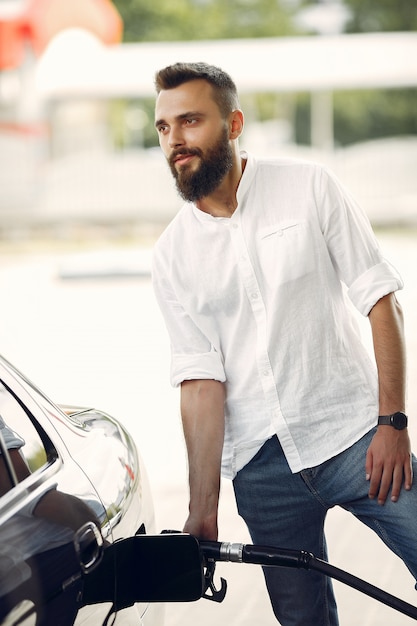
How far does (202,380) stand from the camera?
9.45ft

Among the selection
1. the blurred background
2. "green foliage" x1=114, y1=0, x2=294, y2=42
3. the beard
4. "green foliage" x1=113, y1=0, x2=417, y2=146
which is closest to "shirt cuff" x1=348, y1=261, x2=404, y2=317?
the beard

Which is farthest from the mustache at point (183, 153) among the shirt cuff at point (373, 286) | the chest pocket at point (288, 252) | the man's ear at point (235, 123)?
the shirt cuff at point (373, 286)

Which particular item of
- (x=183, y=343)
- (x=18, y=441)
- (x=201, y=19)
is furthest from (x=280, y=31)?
(x=18, y=441)

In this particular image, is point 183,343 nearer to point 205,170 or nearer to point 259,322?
point 259,322

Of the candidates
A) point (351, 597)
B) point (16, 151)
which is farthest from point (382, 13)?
point (351, 597)

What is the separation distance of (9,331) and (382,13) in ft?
113

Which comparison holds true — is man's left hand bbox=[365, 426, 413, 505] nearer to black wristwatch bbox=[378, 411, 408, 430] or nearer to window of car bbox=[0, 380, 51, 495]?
black wristwatch bbox=[378, 411, 408, 430]

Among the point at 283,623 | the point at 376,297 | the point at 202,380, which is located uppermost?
the point at 376,297

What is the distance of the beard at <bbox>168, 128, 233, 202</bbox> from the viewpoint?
276 cm

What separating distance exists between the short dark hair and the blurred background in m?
2.27

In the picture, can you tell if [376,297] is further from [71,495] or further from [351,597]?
[351,597]

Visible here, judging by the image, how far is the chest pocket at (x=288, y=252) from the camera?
273 centimetres

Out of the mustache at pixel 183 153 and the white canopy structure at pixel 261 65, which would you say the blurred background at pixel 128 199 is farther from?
the mustache at pixel 183 153

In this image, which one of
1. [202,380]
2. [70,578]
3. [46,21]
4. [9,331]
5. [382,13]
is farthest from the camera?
[382,13]
